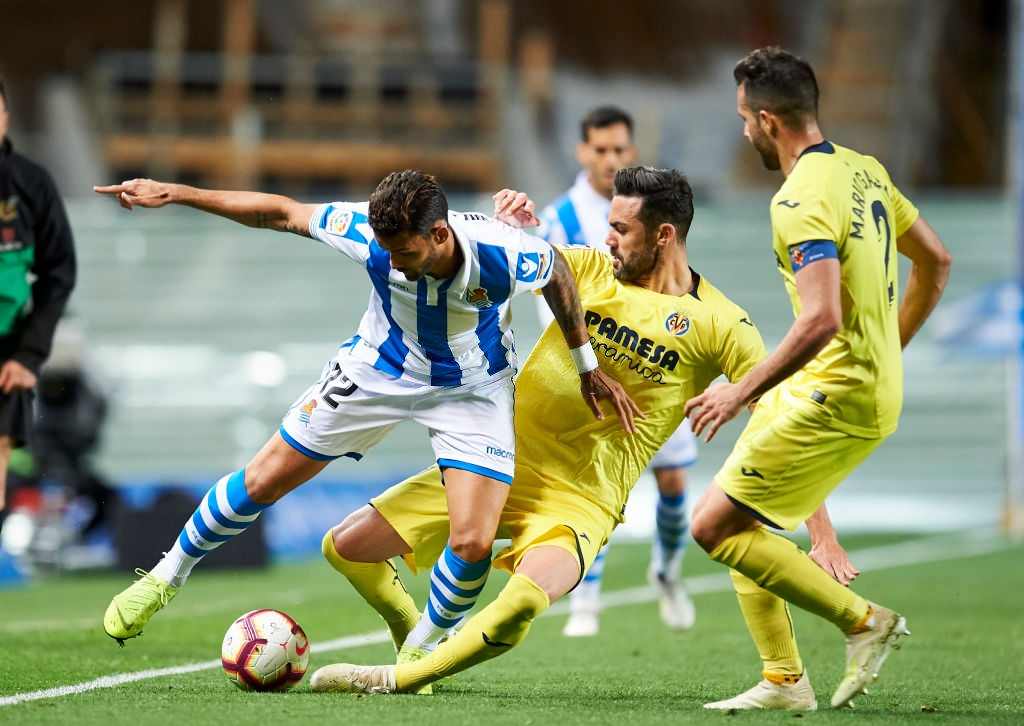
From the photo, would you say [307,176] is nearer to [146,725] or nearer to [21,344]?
[21,344]

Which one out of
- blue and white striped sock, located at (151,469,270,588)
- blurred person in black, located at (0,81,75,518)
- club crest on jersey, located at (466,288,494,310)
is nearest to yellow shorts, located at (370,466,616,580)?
blue and white striped sock, located at (151,469,270,588)

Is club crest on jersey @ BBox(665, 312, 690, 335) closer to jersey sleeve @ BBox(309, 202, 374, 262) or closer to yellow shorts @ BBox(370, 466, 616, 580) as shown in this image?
yellow shorts @ BBox(370, 466, 616, 580)

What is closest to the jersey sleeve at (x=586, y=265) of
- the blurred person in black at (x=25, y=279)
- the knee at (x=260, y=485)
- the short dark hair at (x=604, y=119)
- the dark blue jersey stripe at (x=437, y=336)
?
the dark blue jersey stripe at (x=437, y=336)

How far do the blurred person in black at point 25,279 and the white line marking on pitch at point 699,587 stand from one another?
146cm

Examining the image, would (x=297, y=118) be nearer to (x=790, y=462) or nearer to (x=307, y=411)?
(x=307, y=411)

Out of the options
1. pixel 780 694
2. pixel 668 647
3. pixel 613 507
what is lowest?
pixel 668 647

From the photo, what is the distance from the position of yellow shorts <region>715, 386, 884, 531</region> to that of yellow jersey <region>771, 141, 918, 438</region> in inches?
2.1

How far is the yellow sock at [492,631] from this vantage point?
15.1ft

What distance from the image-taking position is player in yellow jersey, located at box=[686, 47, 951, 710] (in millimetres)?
4688

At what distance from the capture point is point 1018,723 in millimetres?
4492

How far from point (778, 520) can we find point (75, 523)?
8.61m

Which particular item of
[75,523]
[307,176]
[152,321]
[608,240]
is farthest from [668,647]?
[307,176]

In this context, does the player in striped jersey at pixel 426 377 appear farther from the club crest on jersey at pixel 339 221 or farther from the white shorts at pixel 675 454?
the white shorts at pixel 675 454

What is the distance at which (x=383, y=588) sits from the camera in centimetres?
529
